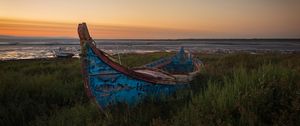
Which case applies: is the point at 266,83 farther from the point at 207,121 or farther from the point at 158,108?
the point at 158,108

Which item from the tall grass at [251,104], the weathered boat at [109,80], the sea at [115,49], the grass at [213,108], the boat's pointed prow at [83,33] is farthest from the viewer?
the sea at [115,49]

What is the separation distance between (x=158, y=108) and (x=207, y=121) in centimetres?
167

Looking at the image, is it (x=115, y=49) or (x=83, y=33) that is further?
(x=115, y=49)

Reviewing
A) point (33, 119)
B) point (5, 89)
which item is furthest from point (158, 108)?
point (5, 89)

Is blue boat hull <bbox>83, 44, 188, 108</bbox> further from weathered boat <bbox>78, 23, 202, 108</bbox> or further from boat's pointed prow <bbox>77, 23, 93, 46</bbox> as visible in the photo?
boat's pointed prow <bbox>77, 23, 93, 46</bbox>

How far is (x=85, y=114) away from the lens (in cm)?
652

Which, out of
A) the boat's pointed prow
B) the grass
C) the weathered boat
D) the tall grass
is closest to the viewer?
the tall grass

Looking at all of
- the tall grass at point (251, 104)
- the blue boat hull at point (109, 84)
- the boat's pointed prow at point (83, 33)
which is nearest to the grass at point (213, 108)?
the tall grass at point (251, 104)

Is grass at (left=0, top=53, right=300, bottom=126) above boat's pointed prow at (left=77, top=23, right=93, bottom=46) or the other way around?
the other way around

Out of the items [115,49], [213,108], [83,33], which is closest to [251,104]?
[213,108]

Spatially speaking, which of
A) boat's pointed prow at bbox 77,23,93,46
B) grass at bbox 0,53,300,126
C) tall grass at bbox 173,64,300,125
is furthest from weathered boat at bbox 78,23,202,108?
tall grass at bbox 173,64,300,125

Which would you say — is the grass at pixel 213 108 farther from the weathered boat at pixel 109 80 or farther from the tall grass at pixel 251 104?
the weathered boat at pixel 109 80

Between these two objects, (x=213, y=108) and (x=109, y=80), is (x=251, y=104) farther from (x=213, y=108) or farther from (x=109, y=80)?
(x=109, y=80)

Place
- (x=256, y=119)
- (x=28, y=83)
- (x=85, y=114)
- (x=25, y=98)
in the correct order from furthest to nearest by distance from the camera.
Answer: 1. (x=28, y=83)
2. (x=25, y=98)
3. (x=85, y=114)
4. (x=256, y=119)
